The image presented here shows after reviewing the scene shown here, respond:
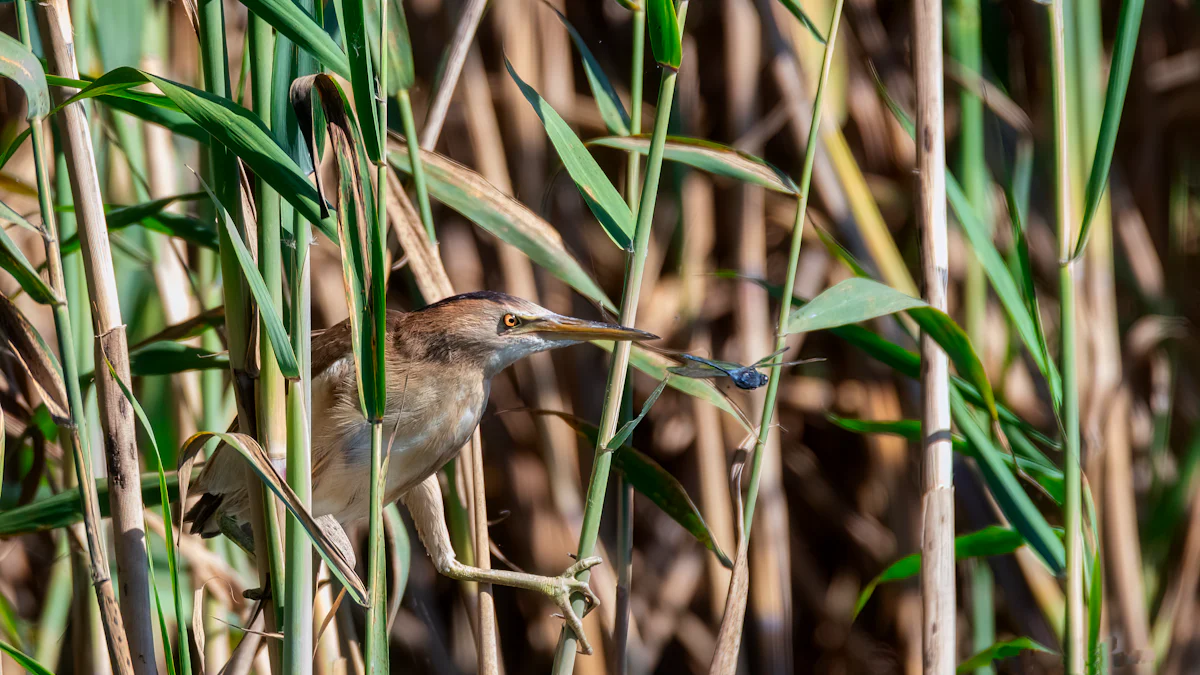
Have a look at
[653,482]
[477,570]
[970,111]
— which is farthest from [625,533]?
[970,111]

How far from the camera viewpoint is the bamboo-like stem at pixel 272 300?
725 mm

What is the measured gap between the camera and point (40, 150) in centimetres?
73

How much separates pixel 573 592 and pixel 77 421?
443 millimetres

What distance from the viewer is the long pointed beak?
37.1 inches

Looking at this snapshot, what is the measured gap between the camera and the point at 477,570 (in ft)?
3.37

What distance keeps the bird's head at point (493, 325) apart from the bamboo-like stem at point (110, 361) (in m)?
0.38

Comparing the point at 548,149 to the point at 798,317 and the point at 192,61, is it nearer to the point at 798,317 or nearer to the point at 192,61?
the point at 192,61

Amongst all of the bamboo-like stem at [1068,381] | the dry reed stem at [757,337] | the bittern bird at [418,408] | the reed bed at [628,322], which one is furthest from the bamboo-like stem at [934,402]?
the dry reed stem at [757,337]

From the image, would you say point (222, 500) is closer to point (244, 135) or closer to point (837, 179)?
point (244, 135)

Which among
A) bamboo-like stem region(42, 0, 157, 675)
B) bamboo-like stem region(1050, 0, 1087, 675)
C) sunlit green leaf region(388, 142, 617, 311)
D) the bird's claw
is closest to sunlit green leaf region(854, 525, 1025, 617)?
bamboo-like stem region(1050, 0, 1087, 675)

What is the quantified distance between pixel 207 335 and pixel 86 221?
53 centimetres

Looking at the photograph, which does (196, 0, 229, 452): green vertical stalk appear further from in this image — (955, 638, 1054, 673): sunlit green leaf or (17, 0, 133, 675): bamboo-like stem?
(955, 638, 1054, 673): sunlit green leaf

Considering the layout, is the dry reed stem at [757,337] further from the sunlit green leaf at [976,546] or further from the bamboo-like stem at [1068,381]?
the bamboo-like stem at [1068,381]

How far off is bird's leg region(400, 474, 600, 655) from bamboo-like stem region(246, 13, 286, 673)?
0.23 meters
